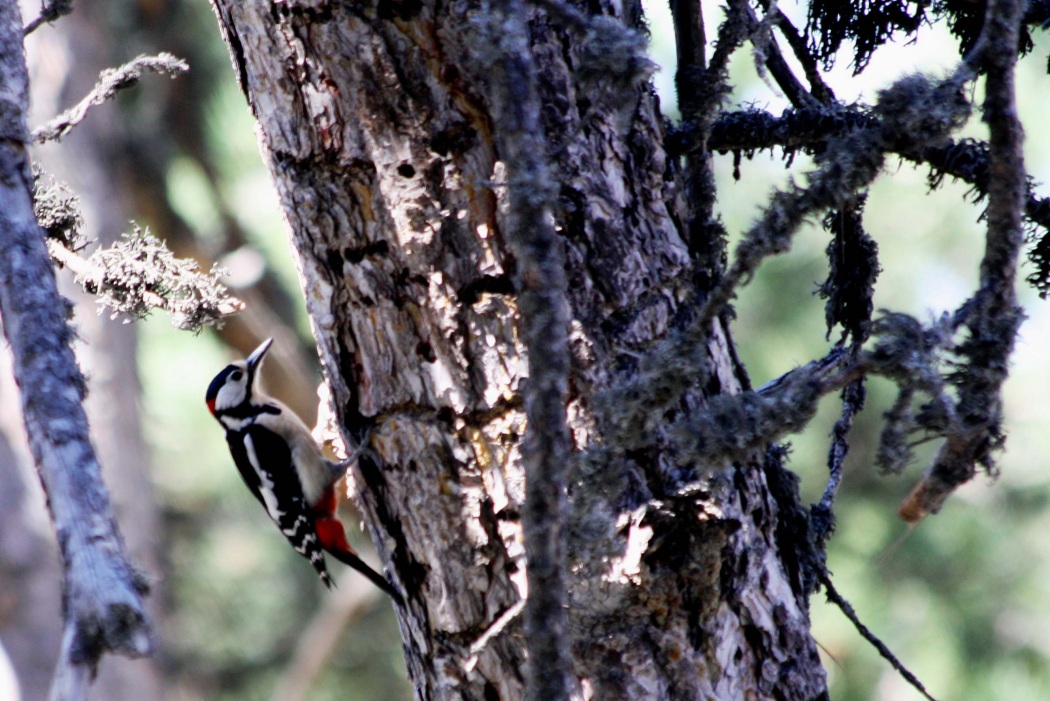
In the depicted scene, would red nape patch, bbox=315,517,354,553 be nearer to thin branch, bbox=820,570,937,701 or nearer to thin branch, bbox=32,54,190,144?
thin branch, bbox=32,54,190,144

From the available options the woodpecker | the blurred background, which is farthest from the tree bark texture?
the blurred background

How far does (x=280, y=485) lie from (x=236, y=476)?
4791 mm

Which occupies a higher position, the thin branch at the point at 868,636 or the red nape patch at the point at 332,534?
the red nape patch at the point at 332,534

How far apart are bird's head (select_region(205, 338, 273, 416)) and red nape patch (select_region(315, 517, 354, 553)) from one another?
0.57m

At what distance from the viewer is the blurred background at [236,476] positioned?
5.61 meters

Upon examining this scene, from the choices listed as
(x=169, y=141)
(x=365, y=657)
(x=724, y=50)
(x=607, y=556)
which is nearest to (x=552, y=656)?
(x=607, y=556)

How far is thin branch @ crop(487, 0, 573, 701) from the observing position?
3.53ft

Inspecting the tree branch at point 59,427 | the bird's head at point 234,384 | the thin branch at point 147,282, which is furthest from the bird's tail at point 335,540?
the tree branch at point 59,427

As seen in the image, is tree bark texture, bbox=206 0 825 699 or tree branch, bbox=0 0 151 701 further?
tree bark texture, bbox=206 0 825 699

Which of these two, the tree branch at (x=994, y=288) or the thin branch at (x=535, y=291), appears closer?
the thin branch at (x=535, y=291)

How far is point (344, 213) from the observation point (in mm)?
1683

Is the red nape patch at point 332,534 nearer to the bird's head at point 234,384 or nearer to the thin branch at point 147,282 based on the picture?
the bird's head at point 234,384

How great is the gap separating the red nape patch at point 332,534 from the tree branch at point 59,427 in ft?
7.37

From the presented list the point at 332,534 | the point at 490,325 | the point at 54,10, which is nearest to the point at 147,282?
the point at 54,10
